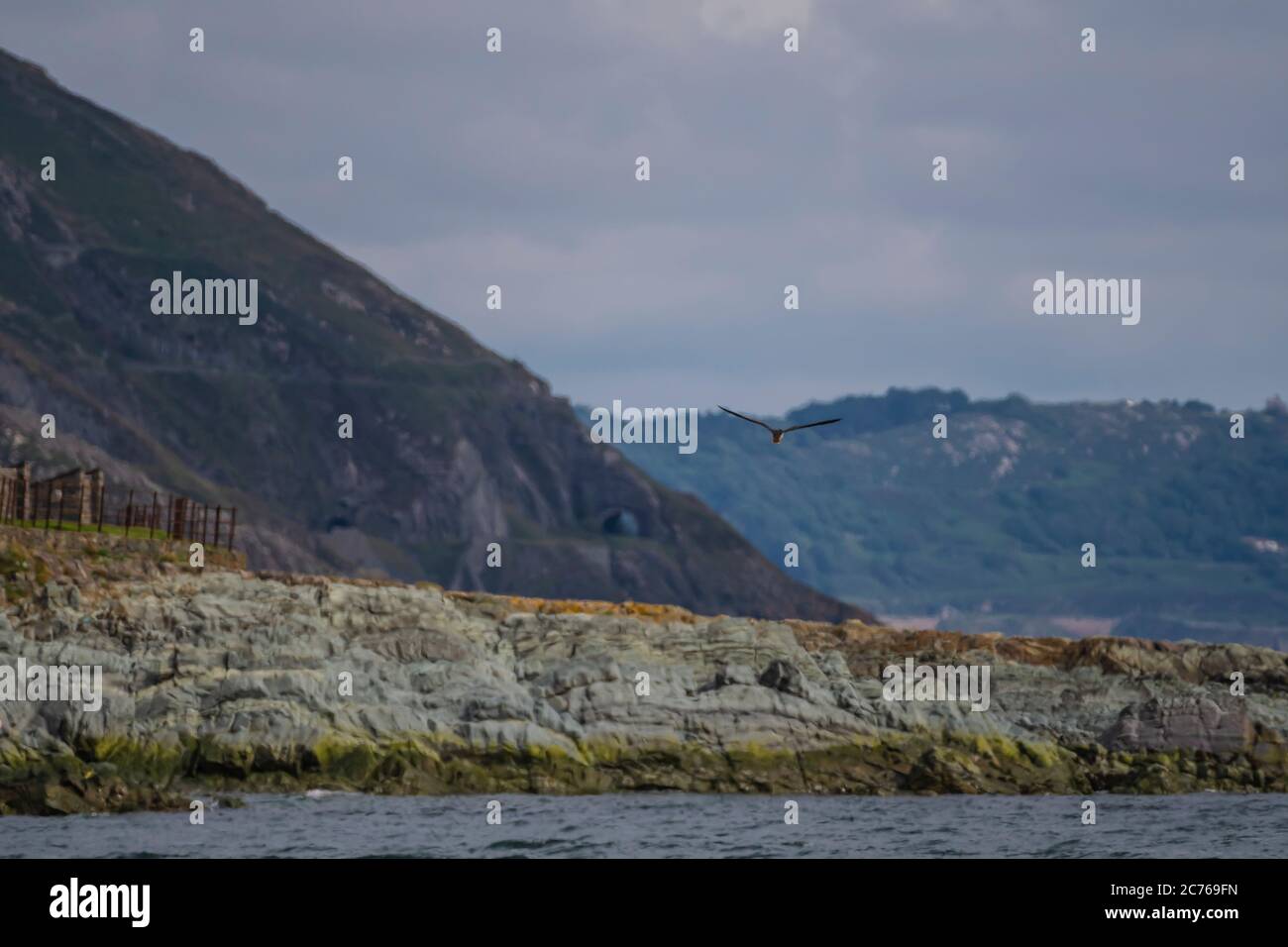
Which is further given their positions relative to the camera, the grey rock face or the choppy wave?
the grey rock face

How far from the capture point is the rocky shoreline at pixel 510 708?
181 ft

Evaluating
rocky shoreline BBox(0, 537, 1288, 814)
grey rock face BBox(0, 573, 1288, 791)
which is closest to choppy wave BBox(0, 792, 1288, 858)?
rocky shoreline BBox(0, 537, 1288, 814)

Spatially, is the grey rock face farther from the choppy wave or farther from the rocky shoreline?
the choppy wave

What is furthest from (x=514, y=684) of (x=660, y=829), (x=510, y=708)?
(x=660, y=829)

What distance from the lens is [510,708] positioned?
59.9m

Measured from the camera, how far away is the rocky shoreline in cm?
5509

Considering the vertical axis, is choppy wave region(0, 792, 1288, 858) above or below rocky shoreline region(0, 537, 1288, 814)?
below

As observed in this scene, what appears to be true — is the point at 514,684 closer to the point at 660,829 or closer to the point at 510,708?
the point at 510,708

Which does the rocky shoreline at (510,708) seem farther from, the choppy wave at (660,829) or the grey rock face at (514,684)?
the choppy wave at (660,829)

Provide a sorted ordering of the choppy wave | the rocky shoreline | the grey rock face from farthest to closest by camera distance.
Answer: the grey rock face → the rocky shoreline → the choppy wave

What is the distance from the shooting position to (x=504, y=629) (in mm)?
69125
